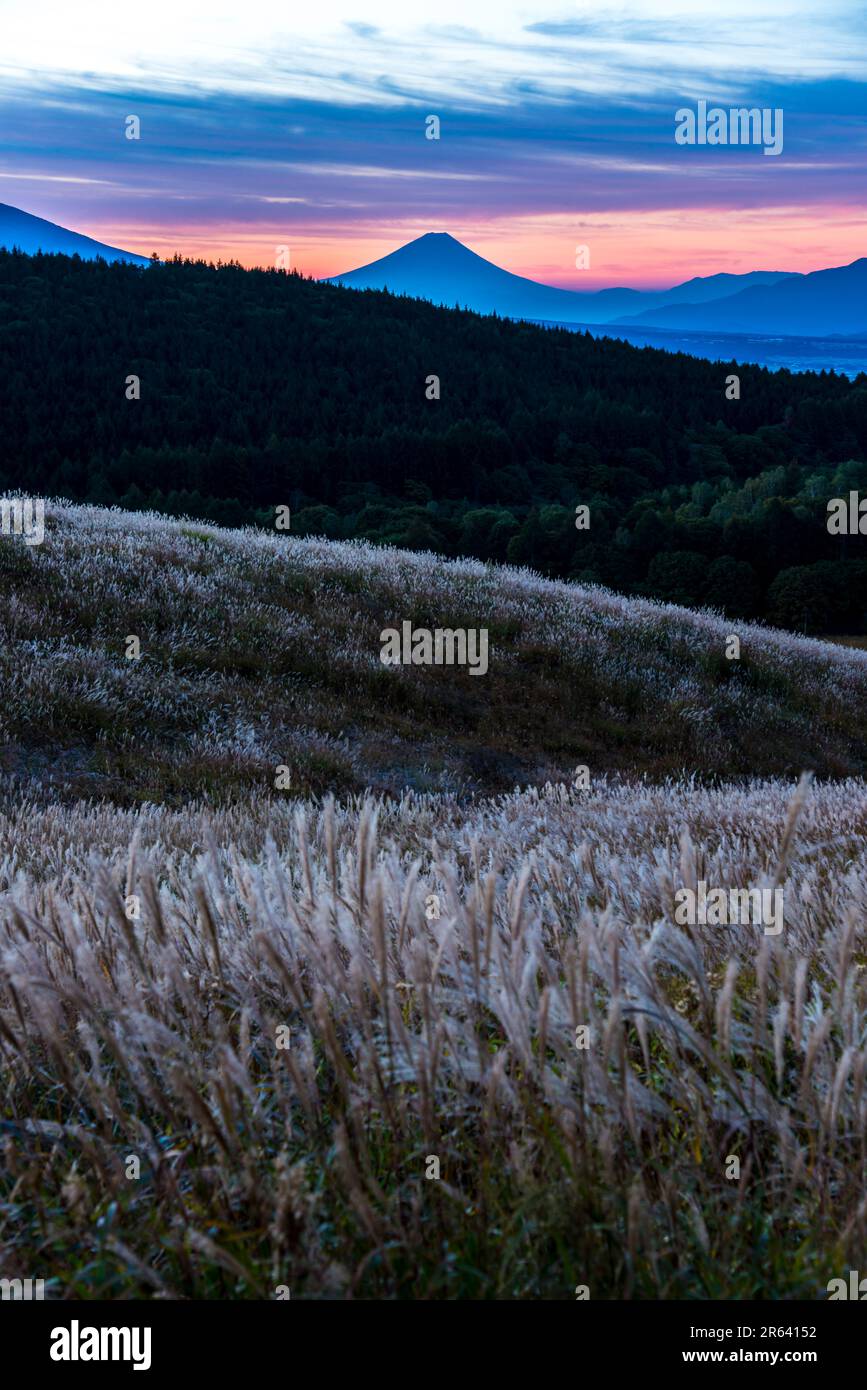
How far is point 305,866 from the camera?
7.40 ft

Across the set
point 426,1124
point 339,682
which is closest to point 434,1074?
point 426,1124

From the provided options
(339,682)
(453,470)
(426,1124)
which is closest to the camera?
(426,1124)

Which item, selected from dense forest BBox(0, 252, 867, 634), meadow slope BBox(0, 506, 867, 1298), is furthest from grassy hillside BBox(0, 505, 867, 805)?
dense forest BBox(0, 252, 867, 634)

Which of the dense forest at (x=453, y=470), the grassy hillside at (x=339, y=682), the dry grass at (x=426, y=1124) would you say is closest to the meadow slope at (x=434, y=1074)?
the dry grass at (x=426, y=1124)

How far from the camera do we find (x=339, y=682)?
1471cm

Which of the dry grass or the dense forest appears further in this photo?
the dense forest

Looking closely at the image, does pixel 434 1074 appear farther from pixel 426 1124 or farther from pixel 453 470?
pixel 453 470

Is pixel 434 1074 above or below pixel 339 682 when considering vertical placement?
above

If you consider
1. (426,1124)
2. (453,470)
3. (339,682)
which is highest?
(453,470)

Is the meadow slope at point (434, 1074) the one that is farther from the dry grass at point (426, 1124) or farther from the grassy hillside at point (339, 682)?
the grassy hillside at point (339, 682)

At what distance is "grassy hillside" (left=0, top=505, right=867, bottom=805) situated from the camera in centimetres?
1173

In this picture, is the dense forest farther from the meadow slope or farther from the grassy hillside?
the meadow slope

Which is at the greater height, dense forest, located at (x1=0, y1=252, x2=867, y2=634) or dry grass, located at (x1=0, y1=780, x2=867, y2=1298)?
dense forest, located at (x1=0, y1=252, x2=867, y2=634)

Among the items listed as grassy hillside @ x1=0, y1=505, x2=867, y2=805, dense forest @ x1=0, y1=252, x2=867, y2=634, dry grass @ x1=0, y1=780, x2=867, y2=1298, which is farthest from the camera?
dense forest @ x1=0, y1=252, x2=867, y2=634
